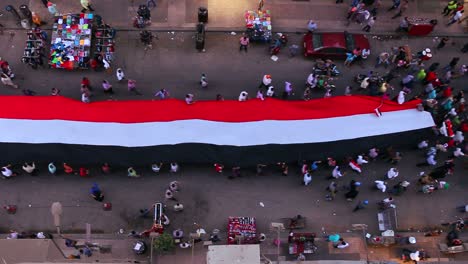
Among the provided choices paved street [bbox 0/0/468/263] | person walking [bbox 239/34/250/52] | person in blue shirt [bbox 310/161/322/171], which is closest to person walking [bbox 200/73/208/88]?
paved street [bbox 0/0/468/263]

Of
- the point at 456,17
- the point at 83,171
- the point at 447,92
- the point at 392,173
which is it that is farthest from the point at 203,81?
the point at 456,17

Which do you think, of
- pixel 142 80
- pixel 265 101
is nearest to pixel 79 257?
pixel 142 80

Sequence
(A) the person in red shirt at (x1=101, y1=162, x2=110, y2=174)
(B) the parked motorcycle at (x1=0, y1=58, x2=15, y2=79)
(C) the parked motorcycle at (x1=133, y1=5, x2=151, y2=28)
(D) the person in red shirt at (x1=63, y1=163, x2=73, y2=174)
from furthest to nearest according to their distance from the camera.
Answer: (C) the parked motorcycle at (x1=133, y1=5, x2=151, y2=28) < (B) the parked motorcycle at (x1=0, y1=58, x2=15, y2=79) < (A) the person in red shirt at (x1=101, y1=162, x2=110, y2=174) < (D) the person in red shirt at (x1=63, y1=163, x2=73, y2=174)

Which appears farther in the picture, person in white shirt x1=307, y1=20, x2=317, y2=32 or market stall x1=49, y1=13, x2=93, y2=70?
person in white shirt x1=307, y1=20, x2=317, y2=32

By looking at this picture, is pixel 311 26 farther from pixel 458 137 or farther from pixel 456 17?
pixel 458 137

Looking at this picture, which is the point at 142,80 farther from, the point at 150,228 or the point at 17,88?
the point at 150,228

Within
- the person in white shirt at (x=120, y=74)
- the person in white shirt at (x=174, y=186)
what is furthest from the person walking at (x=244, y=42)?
the person in white shirt at (x=174, y=186)

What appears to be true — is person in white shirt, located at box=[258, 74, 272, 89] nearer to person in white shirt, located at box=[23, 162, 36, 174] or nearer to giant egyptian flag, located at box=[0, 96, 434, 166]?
giant egyptian flag, located at box=[0, 96, 434, 166]
